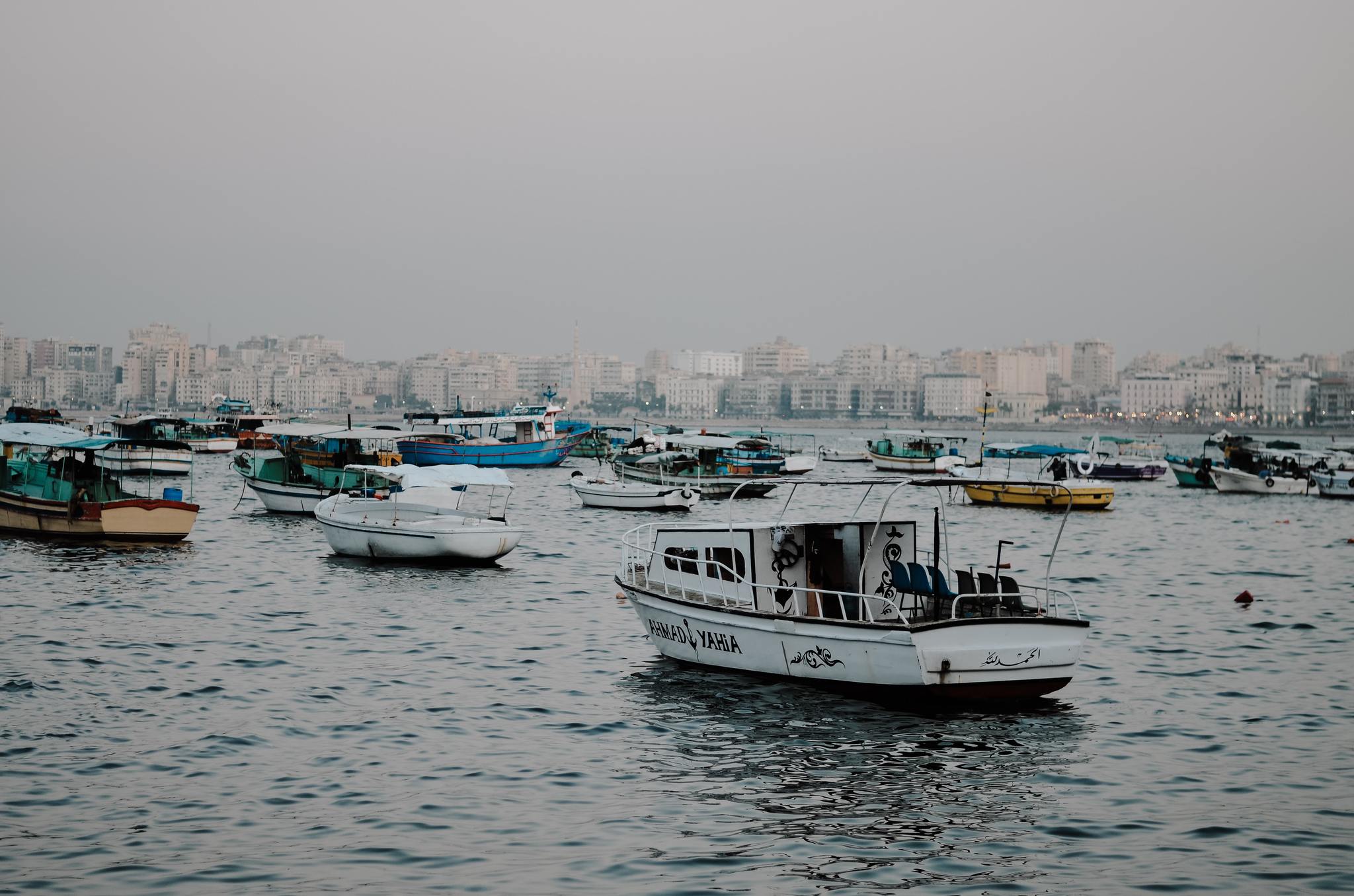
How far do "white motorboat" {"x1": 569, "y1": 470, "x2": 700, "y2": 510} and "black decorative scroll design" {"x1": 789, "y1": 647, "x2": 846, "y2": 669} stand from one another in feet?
107

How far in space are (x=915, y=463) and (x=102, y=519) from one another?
60953mm

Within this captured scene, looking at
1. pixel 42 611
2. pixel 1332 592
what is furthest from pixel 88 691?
pixel 1332 592

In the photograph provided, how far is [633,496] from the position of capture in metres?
53.0

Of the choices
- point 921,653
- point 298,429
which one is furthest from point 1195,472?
point 921,653

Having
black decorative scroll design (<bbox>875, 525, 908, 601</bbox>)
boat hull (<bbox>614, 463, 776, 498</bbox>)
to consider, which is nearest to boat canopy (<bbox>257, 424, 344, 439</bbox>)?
boat hull (<bbox>614, 463, 776, 498</bbox>)

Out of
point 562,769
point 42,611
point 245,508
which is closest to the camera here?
point 562,769

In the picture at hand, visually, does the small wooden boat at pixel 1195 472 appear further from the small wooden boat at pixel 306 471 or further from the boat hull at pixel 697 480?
the small wooden boat at pixel 306 471

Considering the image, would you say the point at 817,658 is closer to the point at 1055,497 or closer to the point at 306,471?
the point at 306,471

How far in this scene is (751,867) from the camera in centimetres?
1138

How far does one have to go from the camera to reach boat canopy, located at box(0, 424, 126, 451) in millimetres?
35031

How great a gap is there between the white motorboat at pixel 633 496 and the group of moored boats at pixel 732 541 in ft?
0.29

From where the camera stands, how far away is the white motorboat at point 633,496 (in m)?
51.1

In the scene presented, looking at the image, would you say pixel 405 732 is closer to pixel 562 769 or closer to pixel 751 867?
pixel 562 769

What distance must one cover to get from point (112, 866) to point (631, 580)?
11384 millimetres
